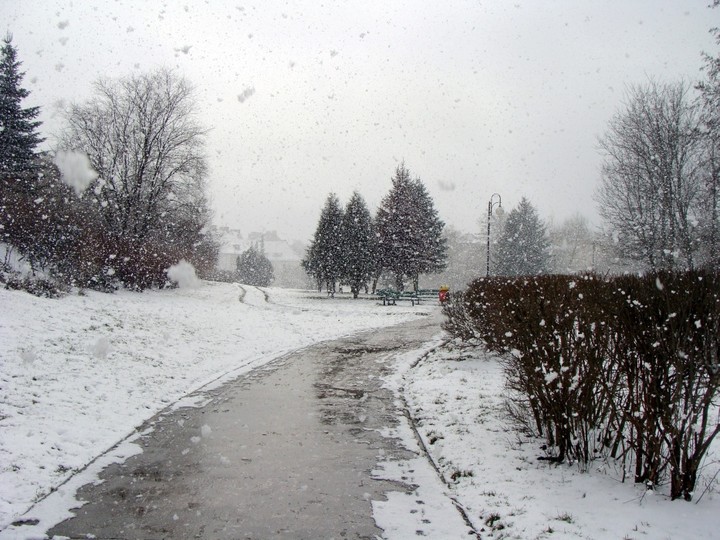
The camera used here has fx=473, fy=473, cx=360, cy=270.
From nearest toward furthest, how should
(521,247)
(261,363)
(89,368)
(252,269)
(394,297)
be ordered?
(89,368), (261,363), (394,297), (521,247), (252,269)

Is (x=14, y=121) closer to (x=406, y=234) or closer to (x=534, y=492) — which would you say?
(x=406, y=234)

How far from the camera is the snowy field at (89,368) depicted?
5.46 metres

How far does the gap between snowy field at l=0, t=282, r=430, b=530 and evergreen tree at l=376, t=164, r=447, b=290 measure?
2312cm

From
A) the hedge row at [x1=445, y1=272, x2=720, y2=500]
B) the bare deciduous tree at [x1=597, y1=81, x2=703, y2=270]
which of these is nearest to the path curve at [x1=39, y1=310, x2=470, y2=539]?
the hedge row at [x1=445, y1=272, x2=720, y2=500]

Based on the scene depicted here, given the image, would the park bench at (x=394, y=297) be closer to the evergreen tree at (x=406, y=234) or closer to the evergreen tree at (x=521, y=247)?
the evergreen tree at (x=406, y=234)

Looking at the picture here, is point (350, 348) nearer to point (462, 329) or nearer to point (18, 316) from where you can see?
point (462, 329)

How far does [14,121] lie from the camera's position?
2864 centimetres

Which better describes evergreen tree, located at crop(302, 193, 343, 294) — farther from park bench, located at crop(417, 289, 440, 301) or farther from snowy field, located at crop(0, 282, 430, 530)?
snowy field, located at crop(0, 282, 430, 530)

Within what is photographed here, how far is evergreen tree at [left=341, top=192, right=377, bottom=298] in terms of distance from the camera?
39.7 m

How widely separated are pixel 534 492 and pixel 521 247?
1966 inches

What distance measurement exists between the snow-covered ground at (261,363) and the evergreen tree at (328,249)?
25374 millimetres

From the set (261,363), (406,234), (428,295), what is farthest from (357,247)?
(261,363)

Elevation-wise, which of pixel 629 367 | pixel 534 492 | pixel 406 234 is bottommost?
pixel 534 492

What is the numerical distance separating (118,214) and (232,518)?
31.1m
